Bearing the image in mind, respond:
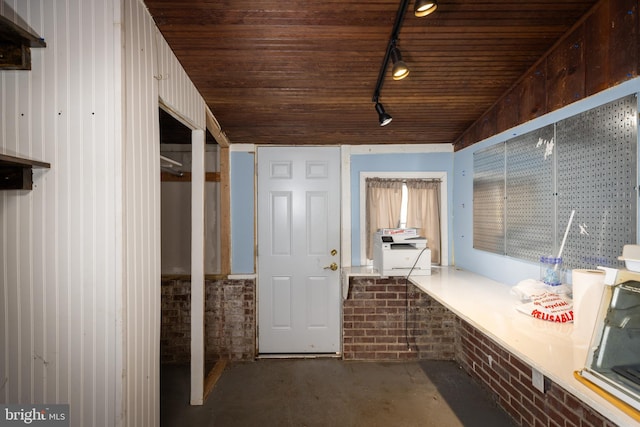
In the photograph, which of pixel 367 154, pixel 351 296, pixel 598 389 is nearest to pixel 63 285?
pixel 598 389

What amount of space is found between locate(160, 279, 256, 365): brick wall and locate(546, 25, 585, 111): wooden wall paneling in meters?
2.81

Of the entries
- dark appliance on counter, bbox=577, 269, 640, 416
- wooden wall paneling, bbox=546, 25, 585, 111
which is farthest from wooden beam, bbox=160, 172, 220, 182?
dark appliance on counter, bbox=577, 269, 640, 416

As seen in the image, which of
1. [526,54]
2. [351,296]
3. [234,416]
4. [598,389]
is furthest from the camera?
[351,296]

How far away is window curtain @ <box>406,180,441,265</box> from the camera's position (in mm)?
3293

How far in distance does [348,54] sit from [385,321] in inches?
95.9

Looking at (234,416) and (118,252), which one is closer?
(118,252)

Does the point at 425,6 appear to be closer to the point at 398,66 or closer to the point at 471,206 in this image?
the point at 398,66

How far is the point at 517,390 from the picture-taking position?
92.1 inches

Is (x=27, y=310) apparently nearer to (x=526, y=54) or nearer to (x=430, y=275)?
(x=430, y=275)

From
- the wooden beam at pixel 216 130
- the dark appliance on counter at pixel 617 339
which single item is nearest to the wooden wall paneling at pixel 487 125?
the dark appliance on counter at pixel 617 339

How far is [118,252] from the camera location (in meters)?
1.30

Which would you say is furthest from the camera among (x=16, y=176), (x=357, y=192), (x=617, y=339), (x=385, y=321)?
(x=357, y=192)

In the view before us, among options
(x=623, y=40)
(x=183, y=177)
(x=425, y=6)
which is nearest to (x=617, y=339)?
(x=623, y=40)

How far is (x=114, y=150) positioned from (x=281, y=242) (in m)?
2.13
